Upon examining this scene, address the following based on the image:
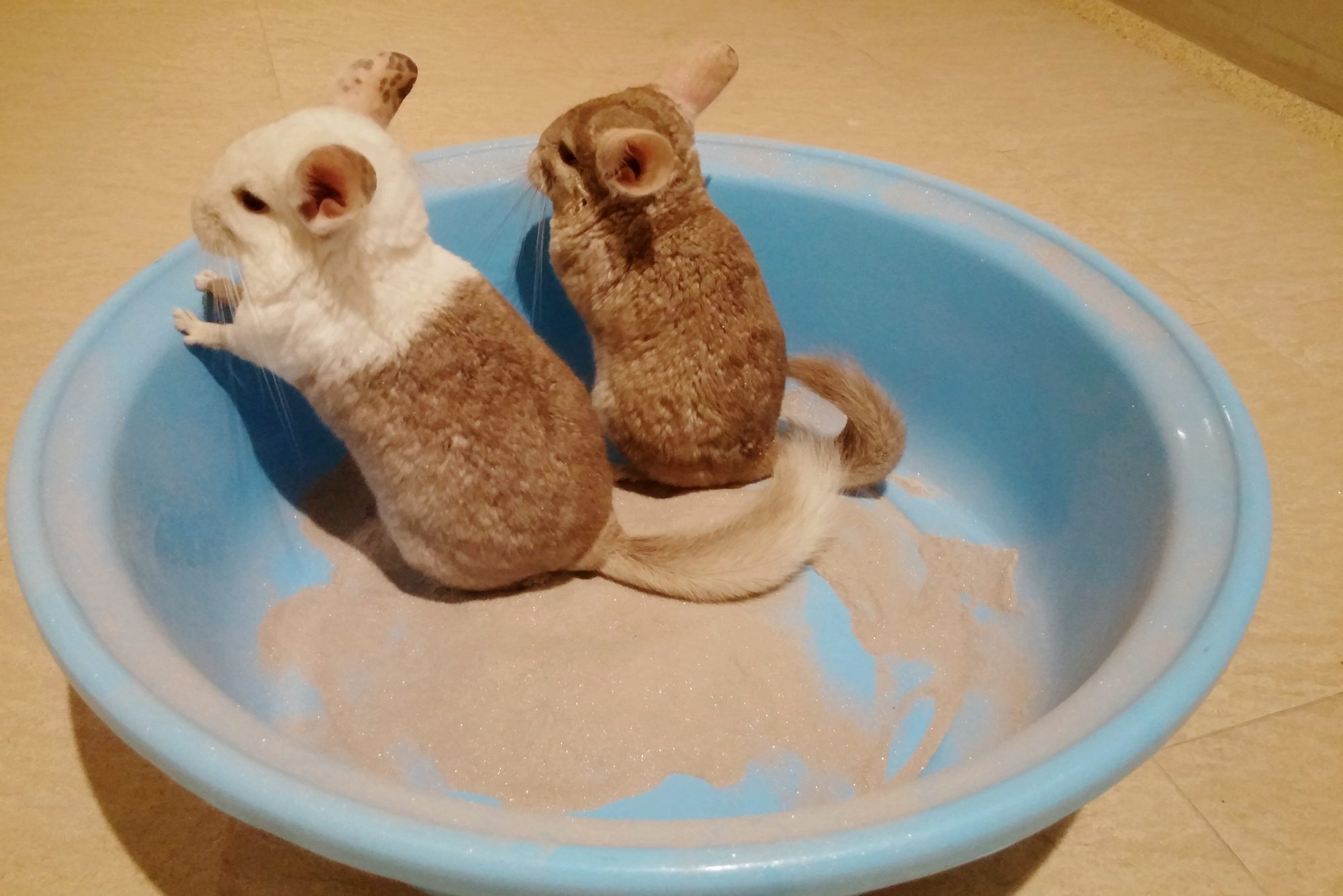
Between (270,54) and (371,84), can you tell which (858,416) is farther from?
(270,54)

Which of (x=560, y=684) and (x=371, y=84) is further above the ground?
(x=371, y=84)

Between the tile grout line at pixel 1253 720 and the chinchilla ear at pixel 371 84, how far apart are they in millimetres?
1025

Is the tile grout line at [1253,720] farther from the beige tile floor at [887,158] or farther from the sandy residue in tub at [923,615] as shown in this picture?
the sandy residue in tub at [923,615]

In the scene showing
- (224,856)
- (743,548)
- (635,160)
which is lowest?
(224,856)

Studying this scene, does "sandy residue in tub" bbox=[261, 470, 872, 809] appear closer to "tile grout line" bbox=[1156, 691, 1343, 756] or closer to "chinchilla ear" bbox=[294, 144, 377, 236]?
"tile grout line" bbox=[1156, 691, 1343, 756]

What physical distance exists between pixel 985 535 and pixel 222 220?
0.93 metres

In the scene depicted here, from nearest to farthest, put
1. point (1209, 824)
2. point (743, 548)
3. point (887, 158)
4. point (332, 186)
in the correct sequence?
1. point (332, 186)
2. point (1209, 824)
3. point (743, 548)
4. point (887, 158)

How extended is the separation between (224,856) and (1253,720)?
1.03 metres

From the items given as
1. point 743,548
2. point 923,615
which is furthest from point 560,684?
point 923,615

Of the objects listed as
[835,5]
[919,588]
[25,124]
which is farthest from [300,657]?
[835,5]

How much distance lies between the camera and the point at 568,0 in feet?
7.87

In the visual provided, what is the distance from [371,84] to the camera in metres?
0.94

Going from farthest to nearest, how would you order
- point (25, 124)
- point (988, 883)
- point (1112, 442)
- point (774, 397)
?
point (25, 124)
point (774, 397)
point (1112, 442)
point (988, 883)

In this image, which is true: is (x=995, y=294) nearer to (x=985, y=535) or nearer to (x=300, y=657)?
(x=985, y=535)
